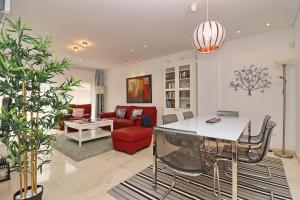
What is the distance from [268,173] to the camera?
7.38ft

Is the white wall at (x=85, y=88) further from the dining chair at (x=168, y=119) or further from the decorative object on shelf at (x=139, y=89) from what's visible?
the dining chair at (x=168, y=119)

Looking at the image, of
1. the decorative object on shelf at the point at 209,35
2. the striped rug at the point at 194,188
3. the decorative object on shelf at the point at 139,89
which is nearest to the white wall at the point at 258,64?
the striped rug at the point at 194,188

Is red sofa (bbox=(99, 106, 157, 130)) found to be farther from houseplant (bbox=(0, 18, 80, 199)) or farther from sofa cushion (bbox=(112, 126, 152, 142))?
houseplant (bbox=(0, 18, 80, 199))

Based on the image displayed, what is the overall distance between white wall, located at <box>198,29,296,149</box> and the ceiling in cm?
24

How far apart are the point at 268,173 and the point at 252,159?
0.80 metres

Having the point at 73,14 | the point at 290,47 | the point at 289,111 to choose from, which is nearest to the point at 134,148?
the point at 73,14

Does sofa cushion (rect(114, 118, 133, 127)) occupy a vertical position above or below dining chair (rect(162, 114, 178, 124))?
below

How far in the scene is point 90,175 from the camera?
2.24 m

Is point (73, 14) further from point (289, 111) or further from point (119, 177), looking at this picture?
point (289, 111)

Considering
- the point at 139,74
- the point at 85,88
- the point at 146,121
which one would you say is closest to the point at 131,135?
the point at 146,121

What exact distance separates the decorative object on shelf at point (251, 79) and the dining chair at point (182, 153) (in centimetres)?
255

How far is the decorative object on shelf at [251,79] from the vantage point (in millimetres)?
3281

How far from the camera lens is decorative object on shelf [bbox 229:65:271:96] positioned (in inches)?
129

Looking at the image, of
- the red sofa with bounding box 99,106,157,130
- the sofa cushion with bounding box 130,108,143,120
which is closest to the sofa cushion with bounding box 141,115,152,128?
the red sofa with bounding box 99,106,157,130
